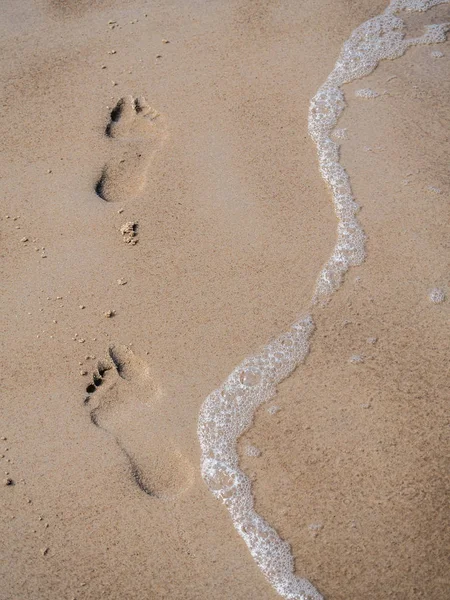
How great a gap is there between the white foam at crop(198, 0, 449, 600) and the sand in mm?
44

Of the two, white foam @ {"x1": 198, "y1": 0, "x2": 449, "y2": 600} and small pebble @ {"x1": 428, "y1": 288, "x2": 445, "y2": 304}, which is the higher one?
white foam @ {"x1": 198, "y1": 0, "x2": 449, "y2": 600}

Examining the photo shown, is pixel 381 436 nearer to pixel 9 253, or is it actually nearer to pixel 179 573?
pixel 179 573

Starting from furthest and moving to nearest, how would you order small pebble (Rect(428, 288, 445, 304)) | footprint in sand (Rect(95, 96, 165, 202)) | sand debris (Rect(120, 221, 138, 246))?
footprint in sand (Rect(95, 96, 165, 202)) < sand debris (Rect(120, 221, 138, 246)) < small pebble (Rect(428, 288, 445, 304))

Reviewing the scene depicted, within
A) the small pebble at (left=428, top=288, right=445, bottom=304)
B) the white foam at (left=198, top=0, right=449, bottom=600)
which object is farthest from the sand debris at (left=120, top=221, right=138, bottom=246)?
the small pebble at (left=428, top=288, right=445, bottom=304)

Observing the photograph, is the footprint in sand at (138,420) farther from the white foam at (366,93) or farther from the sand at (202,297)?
the white foam at (366,93)

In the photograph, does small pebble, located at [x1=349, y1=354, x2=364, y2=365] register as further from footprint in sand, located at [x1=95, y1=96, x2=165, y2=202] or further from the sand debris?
footprint in sand, located at [x1=95, y1=96, x2=165, y2=202]

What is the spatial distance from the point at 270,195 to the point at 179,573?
1721 mm

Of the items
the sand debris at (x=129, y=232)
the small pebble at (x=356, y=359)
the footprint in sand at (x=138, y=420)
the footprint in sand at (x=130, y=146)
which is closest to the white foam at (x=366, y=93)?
the footprint in sand at (x=130, y=146)

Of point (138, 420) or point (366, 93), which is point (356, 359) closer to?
point (138, 420)

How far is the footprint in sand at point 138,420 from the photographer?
8.46ft

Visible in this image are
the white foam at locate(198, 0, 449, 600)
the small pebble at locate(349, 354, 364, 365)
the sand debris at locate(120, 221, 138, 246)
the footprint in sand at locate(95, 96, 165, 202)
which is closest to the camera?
the white foam at locate(198, 0, 449, 600)

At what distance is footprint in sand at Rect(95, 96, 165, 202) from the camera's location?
3.37 meters

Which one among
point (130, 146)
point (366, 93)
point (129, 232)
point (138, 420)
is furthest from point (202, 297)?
point (366, 93)

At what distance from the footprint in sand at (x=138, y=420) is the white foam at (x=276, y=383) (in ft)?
0.41
